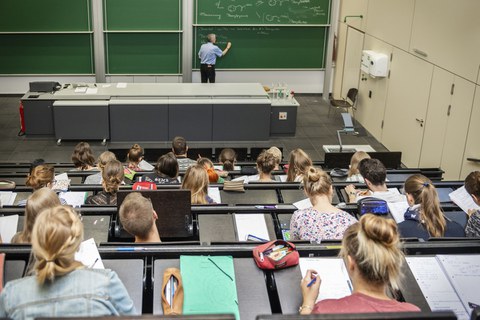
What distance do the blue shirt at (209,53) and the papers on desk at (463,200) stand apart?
756 centimetres

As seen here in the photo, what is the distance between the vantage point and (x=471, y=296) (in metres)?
2.74

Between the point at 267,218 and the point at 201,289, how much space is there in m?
1.23

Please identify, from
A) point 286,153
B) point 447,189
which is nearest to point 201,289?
point 447,189

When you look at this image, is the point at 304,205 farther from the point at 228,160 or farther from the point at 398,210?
the point at 228,160

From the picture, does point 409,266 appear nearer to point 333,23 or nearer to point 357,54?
point 357,54

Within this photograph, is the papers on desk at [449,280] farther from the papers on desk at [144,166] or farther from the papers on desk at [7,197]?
the papers on desk at [144,166]

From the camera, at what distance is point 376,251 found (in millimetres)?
2229

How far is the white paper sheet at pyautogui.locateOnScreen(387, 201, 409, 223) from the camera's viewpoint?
3.82m

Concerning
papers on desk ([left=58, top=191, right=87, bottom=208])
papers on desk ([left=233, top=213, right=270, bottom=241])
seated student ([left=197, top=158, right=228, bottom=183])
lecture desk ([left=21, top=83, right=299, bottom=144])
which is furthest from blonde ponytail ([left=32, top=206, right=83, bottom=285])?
lecture desk ([left=21, top=83, right=299, bottom=144])

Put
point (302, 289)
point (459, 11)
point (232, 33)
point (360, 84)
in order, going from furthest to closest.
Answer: point (232, 33) < point (360, 84) < point (459, 11) < point (302, 289)

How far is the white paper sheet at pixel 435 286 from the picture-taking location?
106 inches

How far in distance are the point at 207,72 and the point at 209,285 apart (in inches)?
358

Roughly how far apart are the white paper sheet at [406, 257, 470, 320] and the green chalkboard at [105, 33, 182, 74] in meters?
9.50

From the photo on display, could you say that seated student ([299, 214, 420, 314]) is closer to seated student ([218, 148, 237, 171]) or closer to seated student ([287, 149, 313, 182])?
seated student ([287, 149, 313, 182])
